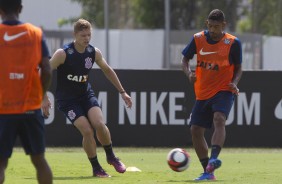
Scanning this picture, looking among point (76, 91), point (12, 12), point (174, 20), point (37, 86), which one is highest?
point (12, 12)

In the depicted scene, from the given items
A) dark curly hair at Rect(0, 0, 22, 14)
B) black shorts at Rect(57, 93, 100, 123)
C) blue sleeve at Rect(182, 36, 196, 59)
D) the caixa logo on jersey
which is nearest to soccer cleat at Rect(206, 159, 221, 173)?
blue sleeve at Rect(182, 36, 196, 59)

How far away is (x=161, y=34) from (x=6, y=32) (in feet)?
116

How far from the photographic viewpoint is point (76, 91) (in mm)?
13242

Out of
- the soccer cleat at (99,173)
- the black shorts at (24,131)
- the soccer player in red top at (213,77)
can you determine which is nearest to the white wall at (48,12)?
the soccer cleat at (99,173)

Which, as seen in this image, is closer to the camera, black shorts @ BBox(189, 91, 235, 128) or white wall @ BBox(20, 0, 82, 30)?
black shorts @ BBox(189, 91, 235, 128)

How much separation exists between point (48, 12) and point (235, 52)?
5220cm

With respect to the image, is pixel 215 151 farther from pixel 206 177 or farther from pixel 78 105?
pixel 78 105

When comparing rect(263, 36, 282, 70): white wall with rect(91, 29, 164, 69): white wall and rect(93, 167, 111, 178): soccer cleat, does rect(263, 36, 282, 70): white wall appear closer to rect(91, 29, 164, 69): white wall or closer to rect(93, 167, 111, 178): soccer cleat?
rect(91, 29, 164, 69): white wall

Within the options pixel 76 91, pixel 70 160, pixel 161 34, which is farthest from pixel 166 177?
pixel 161 34

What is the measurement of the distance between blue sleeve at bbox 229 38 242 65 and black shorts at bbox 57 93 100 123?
76.2 inches

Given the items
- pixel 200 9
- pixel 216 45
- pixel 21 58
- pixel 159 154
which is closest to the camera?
pixel 21 58

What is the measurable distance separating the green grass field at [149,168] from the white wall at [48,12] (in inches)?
1692

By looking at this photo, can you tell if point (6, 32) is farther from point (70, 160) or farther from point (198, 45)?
point (70, 160)

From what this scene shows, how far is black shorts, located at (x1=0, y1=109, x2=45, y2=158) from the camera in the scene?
9.11 m
